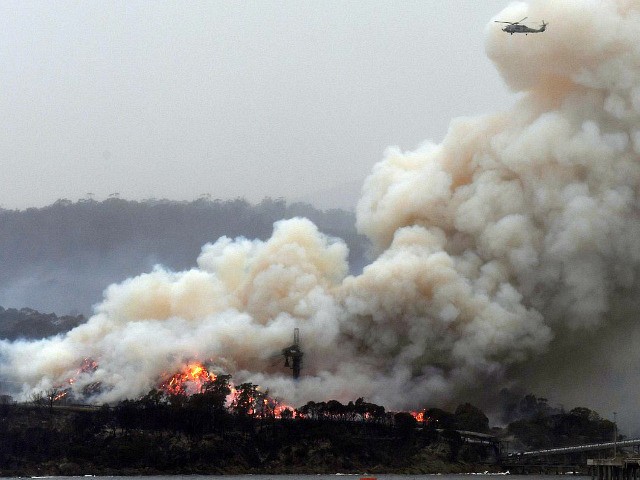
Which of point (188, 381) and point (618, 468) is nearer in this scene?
point (618, 468)

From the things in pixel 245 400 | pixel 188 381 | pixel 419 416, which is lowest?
pixel 419 416

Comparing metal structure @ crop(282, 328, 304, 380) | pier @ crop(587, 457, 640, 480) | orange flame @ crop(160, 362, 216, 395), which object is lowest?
pier @ crop(587, 457, 640, 480)

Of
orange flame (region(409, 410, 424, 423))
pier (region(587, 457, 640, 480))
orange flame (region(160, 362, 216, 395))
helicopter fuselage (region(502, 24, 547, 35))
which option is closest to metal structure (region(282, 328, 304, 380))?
orange flame (region(160, 362, 216, 395))

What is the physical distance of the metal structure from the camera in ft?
468

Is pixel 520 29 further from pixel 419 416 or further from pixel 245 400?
pixel 245 400

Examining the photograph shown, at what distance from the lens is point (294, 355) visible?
472ft

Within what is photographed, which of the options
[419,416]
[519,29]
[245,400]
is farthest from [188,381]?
[519,29]

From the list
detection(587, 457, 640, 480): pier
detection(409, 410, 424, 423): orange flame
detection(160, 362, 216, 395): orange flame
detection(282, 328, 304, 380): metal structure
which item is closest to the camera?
detection(587, 457, 640, 480): pier

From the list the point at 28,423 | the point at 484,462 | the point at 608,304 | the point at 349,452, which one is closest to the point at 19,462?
the point at 28,423

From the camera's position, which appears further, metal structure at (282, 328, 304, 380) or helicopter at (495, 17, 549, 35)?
metal structure at (282, 328, 304, 380)

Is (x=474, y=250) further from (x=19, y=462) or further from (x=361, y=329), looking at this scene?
(x=19, y=462)

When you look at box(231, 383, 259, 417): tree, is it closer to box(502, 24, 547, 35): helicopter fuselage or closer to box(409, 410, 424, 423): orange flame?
box(409, 410, 424, 423): orange flame

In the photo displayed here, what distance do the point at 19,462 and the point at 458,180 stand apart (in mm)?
52065

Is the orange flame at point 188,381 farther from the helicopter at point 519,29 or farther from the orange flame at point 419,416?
the helicopter at point 519,29
